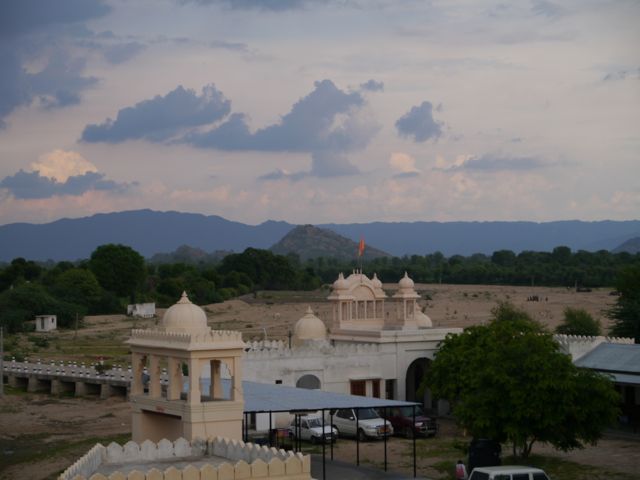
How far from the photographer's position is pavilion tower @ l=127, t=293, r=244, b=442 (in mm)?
31844

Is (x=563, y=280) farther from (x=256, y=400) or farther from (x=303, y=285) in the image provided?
(x=256, y=400)

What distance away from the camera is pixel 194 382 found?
32.1m

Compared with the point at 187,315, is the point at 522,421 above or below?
below

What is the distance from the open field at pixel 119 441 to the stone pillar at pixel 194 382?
7.90 meters

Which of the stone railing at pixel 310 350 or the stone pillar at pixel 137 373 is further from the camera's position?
the stone railing at pixel 310 350

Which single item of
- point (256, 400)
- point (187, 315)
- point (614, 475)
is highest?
point (187, 315)

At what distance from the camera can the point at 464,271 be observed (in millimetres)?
155125

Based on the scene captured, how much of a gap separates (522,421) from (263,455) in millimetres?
12335

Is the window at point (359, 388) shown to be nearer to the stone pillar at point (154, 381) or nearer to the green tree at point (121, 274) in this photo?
the stone pillar at point (154, 381)

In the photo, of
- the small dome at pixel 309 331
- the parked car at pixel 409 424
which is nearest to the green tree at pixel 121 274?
the small dome at pixel 309 331

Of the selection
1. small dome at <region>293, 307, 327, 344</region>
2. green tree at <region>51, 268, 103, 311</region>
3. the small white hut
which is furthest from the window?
green tree at <region>51, 268, 103, 311</region>

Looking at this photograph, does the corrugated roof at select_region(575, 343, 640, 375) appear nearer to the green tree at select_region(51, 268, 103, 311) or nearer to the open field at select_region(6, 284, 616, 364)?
the open field at select_region(6, 284, 616, 364)

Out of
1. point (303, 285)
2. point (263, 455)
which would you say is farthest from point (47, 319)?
point (263, 455)

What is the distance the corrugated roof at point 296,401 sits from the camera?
1342 inches
